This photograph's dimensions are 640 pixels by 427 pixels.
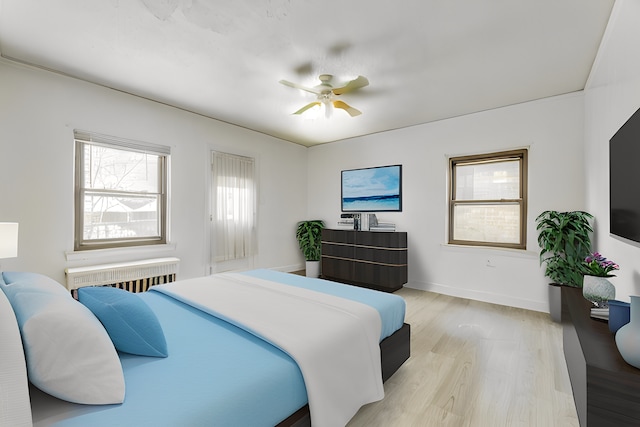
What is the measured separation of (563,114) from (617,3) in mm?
1719

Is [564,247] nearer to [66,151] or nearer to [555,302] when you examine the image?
[555,302]

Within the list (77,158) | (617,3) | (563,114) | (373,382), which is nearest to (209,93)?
(77,158)

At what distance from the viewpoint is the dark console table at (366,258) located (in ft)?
14.0

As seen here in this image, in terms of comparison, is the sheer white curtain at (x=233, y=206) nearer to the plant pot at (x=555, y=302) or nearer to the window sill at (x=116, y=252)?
the window sill at (x=116, y=252)

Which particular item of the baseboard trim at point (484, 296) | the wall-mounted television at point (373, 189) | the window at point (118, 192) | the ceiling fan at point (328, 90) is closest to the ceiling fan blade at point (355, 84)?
the ceiling fan at point (328, 90)

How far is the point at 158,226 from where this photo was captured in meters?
3.87

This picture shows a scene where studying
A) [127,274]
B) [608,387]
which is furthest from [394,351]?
[127,274]

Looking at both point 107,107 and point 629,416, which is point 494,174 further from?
point 107,107

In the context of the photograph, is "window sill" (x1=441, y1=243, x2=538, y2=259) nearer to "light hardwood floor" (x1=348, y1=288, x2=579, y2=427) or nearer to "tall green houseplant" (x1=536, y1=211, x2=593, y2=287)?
"tall green houseplant" (x1=536, y1=211, x2=593, y2=287)

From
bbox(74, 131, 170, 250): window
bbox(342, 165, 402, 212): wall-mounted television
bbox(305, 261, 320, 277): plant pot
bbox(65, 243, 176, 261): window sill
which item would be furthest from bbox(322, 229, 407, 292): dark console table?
bbox(74, 131, 170, 250): window

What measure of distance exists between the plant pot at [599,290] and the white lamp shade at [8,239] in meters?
3.97

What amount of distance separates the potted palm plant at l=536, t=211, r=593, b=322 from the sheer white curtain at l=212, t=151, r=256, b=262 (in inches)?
161

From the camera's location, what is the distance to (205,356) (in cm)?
129

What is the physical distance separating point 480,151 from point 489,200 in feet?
2.28
